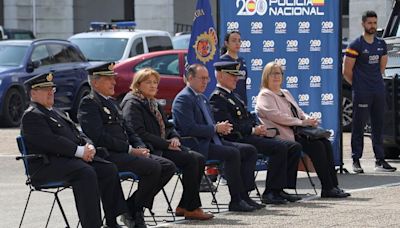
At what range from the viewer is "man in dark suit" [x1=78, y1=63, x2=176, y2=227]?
36.7ft

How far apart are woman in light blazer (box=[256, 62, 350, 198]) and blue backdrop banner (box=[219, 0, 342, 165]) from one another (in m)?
1.54

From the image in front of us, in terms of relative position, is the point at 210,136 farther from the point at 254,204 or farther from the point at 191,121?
the point at 254,204

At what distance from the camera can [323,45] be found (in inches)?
612

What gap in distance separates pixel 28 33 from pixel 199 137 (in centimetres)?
3109

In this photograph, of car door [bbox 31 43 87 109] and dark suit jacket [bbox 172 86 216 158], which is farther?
car door [bbox 31 43 87 109]

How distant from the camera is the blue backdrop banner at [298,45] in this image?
595 inches

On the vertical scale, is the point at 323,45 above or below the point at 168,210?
above

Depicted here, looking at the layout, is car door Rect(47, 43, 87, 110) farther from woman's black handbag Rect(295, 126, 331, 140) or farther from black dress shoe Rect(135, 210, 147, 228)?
black dress shoe Rect(135, 210, 147, 228)

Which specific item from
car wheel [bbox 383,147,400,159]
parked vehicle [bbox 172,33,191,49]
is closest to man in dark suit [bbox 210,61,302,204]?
car wheel [bbox 383,147,400,159]

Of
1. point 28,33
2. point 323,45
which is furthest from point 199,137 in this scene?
point 28,33

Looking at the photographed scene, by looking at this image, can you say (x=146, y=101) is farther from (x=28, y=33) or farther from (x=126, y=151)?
(x=28, y=33)

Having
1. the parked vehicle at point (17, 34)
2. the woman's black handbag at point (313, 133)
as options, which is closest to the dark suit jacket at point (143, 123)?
the woman's black handbag at point (313, 133)

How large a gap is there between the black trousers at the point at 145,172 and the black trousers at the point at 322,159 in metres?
2.56

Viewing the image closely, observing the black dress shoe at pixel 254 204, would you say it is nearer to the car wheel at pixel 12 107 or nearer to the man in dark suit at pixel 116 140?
the man in dark suit at pixel 116 140
